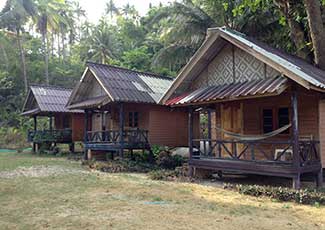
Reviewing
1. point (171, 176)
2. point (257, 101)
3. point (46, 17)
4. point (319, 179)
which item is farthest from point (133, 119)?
point (46, 17)

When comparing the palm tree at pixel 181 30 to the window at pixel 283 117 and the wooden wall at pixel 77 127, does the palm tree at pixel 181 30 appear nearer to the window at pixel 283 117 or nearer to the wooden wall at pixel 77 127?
the wooden wall at pixel 77 127

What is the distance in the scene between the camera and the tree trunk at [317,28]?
509 inches

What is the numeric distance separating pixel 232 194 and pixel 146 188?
251 centimetres

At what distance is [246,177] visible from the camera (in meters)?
13.0

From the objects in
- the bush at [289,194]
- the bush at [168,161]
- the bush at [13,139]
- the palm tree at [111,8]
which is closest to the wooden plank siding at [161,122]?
the bush at [168,161]

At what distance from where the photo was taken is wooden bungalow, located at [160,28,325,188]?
9.68 meters

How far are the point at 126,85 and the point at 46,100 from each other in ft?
36.6

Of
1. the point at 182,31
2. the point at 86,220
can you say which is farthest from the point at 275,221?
the point at 182,31

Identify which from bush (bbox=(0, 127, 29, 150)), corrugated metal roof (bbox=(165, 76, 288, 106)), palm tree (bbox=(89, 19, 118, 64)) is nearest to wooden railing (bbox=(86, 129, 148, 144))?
corrugated metal roof (bbox=(165, 76, 288, 106))

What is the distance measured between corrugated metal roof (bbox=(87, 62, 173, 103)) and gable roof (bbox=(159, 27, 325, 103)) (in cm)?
380

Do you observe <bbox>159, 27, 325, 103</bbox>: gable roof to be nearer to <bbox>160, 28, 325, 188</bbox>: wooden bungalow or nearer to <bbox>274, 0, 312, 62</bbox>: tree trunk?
<bbox>160, 28, 325, 188</bbox>: wooden bungalow

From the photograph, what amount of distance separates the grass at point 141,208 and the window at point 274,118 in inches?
135

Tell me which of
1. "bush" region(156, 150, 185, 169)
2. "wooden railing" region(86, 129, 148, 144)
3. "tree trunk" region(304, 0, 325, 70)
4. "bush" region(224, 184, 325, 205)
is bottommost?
"bush" region(224, 184, 325, 205)

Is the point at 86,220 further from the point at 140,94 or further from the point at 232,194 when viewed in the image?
the point at 140,94
